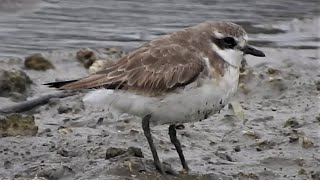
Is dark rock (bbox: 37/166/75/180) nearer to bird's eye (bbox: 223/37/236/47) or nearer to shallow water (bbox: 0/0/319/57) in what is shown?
bird's eye (bbox: 223/37/236/47)

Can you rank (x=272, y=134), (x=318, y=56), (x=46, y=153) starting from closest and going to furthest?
(x=46, y=153) < (x=272, y=134) < (x=318, y=56)

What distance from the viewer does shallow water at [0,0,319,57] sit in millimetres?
12008

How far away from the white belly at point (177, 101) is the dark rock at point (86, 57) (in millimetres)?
3810

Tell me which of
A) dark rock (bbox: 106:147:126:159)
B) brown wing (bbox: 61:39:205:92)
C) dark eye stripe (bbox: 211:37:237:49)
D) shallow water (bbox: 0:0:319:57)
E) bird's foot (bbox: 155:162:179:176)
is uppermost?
dark eye stripe (bbox: 211:37:237:49)

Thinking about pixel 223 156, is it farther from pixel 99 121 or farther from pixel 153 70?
pixel 99 121

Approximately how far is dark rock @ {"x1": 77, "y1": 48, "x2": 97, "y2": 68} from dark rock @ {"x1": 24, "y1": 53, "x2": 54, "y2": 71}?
1.48 ft

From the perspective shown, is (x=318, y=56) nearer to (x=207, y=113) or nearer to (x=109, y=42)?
(x=109, y=42)

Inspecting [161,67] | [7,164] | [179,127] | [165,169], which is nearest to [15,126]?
[7,164]

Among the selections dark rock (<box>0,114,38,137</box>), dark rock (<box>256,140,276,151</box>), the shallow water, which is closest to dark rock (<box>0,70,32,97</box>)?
dark rock (<box>0,114,38,137</box>)

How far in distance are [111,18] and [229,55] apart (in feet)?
21.3

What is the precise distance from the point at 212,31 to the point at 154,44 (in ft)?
1.45

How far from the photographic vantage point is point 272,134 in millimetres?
8219

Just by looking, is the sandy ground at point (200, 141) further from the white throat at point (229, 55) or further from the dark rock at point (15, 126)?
the white throat at point (229, 55)

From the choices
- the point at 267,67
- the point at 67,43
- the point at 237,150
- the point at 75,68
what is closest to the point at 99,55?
the point at 75,68
